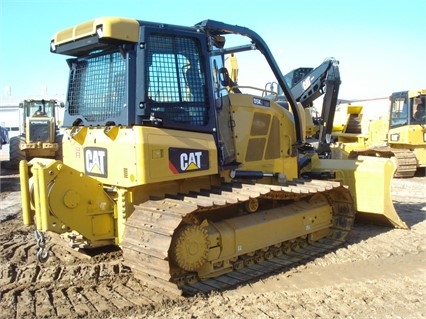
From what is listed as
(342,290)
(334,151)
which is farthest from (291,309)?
(334,151)

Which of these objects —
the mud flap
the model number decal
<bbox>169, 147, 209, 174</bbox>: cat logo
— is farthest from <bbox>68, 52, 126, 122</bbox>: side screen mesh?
the mud flap

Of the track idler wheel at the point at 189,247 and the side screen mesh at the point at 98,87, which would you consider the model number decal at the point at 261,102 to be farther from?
the track idler wheel at the point at 189,247

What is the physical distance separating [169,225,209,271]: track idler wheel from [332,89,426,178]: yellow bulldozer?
30.4ft

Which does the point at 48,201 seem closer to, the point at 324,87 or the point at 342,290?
the point at 342,290

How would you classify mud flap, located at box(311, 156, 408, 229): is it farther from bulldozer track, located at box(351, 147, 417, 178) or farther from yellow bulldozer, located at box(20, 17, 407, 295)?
bulldozer track, located at box(351, 147, 417, 178)

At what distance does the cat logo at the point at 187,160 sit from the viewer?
454 cm

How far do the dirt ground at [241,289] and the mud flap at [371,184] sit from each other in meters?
0.61

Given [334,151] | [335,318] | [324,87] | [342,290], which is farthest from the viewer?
[334,151]

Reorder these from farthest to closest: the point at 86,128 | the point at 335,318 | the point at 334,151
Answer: the point at 334,151 → the point at 86,128 → the point at 335,318

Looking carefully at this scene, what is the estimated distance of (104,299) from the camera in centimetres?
427

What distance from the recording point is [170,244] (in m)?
4.06

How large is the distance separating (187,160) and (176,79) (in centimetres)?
88

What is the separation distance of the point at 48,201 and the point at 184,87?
6.01 feet

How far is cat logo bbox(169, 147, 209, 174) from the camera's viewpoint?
4539 millimetres
